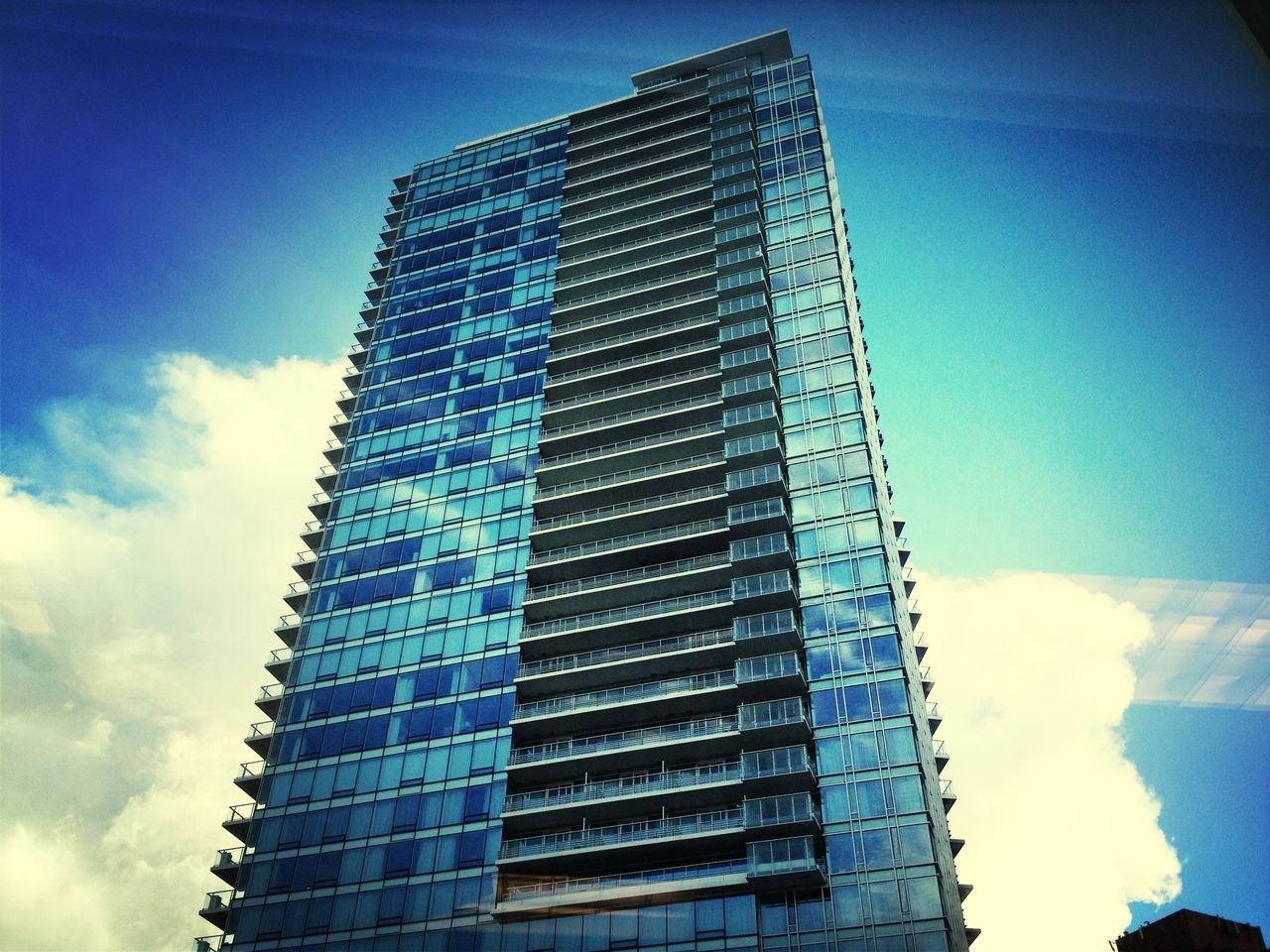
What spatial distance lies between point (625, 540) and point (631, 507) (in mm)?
2456

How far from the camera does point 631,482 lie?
186 ft

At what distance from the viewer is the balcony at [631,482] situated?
5603 centimetres

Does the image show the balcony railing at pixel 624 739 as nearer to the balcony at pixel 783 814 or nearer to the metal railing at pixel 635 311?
the balcony at pixel 783 814

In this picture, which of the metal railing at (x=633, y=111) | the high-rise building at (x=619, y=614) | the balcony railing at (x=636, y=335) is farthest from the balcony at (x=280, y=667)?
the metal railing at (x=633, y=111)

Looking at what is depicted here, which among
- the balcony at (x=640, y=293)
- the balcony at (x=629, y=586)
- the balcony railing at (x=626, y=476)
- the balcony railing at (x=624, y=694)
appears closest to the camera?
the balcony railing at (x=624, y=694)

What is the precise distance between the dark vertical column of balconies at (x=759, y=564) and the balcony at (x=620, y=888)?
145 cm

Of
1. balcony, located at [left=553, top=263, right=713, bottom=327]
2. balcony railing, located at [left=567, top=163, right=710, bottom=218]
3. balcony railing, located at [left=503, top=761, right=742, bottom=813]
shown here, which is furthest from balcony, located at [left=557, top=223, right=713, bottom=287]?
balcony railing, located at [left=503, top=761, right=742, bottom=813]

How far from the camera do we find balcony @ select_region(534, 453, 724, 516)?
184 feet

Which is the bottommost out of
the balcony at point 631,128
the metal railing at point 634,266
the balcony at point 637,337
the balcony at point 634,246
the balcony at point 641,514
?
the balcony at point 641,514

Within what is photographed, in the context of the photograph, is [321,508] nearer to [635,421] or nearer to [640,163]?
[635,421]

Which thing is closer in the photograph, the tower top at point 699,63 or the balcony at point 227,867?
the balcony at point 227,867

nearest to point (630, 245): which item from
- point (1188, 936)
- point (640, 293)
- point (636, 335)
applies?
point (640, 293)

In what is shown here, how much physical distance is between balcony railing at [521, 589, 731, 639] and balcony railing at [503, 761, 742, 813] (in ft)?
24.7

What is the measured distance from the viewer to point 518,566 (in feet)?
180
